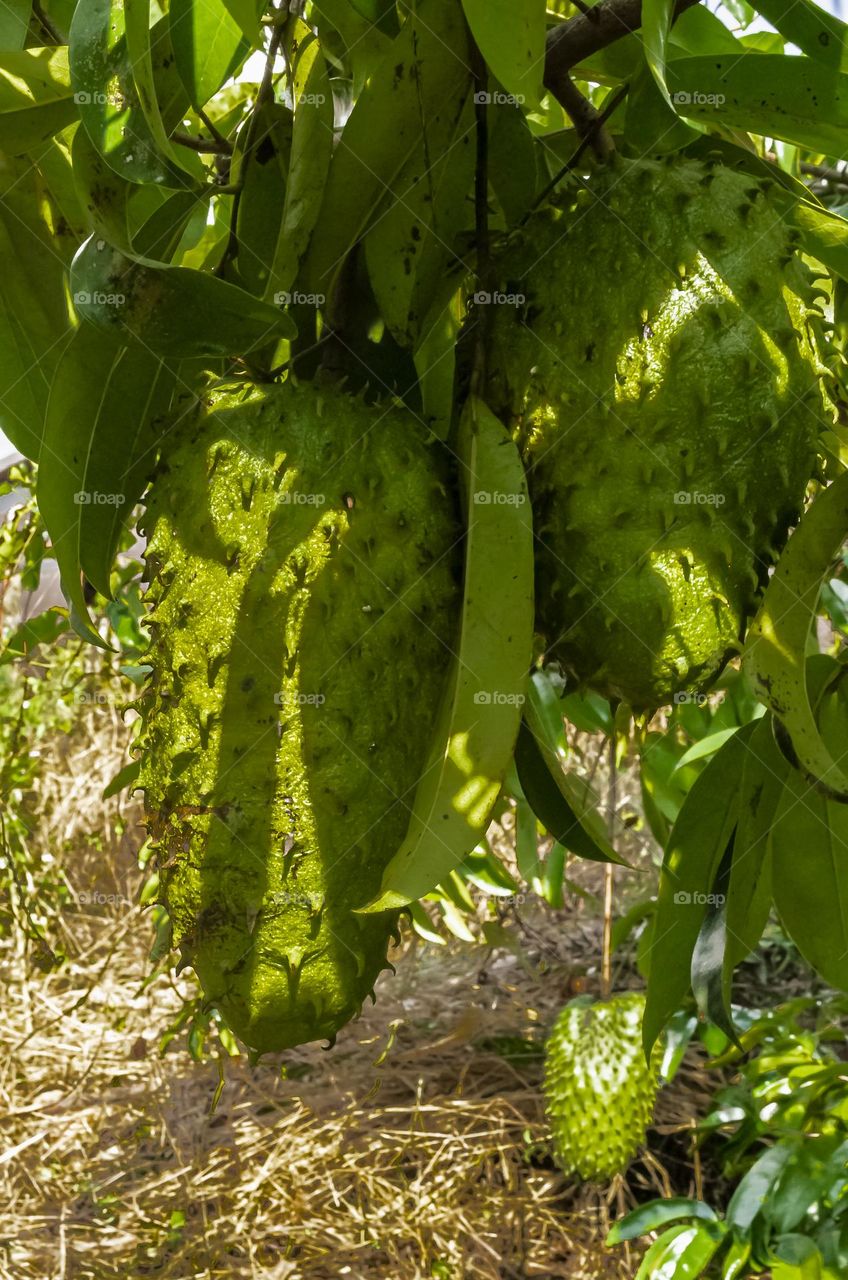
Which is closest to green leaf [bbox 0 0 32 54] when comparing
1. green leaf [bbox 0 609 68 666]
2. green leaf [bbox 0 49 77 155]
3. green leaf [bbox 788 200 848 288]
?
green leaf [bbox 0 49 77 155]

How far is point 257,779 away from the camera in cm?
64

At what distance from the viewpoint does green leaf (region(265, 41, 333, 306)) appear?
68cm

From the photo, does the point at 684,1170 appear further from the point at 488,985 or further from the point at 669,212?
the point at 669,212

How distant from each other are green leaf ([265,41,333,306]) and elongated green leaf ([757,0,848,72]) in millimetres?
262

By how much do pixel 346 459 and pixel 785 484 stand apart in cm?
26

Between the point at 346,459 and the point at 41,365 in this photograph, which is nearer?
the point at 346,459

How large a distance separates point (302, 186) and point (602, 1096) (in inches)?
73.5

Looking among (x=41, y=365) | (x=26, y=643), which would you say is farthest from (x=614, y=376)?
(x=26, y=643)

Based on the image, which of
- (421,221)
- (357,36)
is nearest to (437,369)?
(421,221)

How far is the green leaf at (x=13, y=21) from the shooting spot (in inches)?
29.9

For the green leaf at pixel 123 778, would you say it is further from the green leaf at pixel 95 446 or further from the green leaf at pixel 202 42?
the green leaf at pixel 202 42

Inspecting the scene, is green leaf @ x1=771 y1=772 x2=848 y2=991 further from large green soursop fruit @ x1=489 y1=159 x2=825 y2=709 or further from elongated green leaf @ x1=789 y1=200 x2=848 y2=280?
elongated green leaf @ x1=789 y1=200 x2=848 y2=280

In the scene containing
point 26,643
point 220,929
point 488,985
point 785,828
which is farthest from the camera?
point 488,985

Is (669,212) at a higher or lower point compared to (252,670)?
higher
